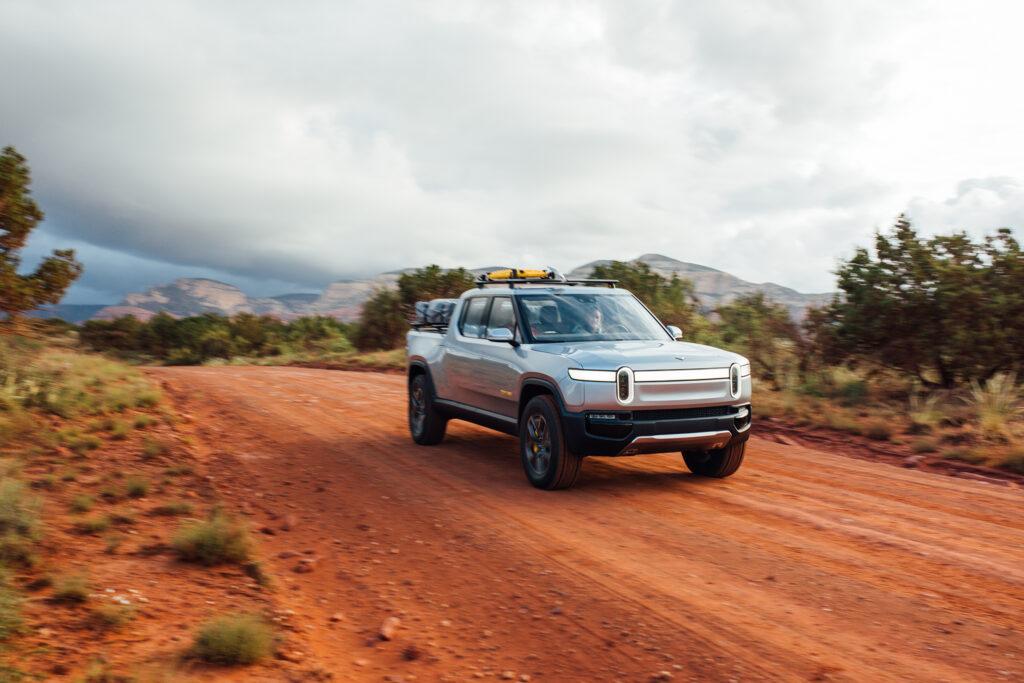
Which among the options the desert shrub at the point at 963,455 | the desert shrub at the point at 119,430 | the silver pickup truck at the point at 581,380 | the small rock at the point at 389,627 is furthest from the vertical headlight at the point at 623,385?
the desert shrub at the point at 119,430

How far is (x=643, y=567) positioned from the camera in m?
4.96

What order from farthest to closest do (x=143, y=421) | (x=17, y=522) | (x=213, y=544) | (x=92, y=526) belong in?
1. (x=143, y=421)
2. (x=92, y=526)
3. (x=213, y=544)
4. (x=17, y=522)

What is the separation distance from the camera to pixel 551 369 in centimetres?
681

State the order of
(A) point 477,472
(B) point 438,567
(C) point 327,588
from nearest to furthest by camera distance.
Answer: (C) point 327,588, (B) point 438,567, (A) point 477,472

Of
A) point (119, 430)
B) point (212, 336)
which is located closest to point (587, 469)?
point (119, 430)

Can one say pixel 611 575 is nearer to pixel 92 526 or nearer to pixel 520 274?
pixel 92 526

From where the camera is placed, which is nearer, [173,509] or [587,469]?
[173,509]

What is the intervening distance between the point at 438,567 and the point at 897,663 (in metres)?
2.73

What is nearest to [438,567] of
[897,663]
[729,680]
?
[729,680]

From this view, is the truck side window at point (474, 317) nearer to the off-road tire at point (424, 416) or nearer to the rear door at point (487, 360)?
the rear door at point (487, 360)

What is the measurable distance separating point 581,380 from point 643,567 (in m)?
1.94

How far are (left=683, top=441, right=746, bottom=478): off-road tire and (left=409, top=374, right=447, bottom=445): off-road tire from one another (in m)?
3.21

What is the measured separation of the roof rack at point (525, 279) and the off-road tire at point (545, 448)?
5.63 ft

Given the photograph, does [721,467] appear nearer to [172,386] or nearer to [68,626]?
[68,626]
